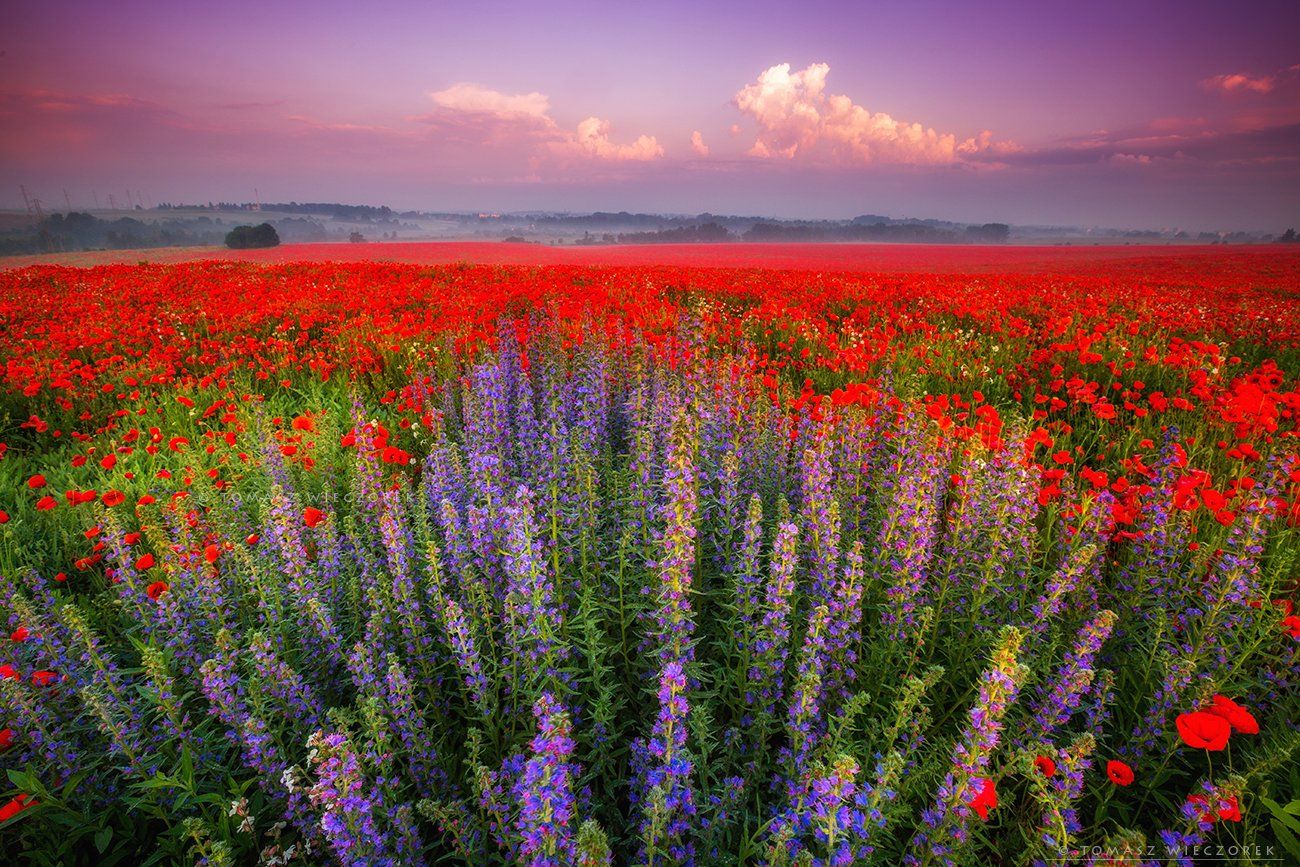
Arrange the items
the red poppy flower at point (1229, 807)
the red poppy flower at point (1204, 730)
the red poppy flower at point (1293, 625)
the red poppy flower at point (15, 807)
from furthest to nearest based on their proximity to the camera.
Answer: the red poppy flower at point (1293, 625), the red poppy flower at point (15, 807), the red poppy flower at point (1204, 730), the red poppy flower at point (1229, 807)

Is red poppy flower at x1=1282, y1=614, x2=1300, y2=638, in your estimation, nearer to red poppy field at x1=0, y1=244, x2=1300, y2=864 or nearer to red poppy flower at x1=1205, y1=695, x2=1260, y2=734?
red poppy field at x1=0, y1=244, x2=1300, y2=864

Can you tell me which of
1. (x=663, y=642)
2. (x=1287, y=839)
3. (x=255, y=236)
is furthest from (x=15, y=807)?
(x=255, y=236)

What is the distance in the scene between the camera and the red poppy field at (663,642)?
5.49 feet

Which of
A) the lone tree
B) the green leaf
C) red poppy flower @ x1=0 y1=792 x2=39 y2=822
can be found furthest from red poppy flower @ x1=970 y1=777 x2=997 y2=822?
the lone tree

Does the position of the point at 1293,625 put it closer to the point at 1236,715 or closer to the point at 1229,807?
the point at 1236,715

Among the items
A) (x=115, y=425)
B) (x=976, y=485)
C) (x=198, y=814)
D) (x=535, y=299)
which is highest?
(x=535, y=299)

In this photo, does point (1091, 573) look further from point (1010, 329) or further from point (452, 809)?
point (1010, 329)

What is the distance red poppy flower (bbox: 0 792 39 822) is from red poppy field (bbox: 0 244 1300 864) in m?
0.03

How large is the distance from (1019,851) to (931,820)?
0.82 m

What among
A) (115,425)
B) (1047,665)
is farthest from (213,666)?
(115,425)

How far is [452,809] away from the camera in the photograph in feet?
5.45

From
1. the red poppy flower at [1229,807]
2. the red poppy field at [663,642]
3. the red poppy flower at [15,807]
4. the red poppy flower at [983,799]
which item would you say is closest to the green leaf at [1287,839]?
the red poppy field at [663,642]

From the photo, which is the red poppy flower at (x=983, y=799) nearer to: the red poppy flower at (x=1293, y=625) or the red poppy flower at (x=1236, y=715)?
the red poppy flower at (x=1236, y=715)

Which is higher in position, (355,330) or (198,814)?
(355,330)
